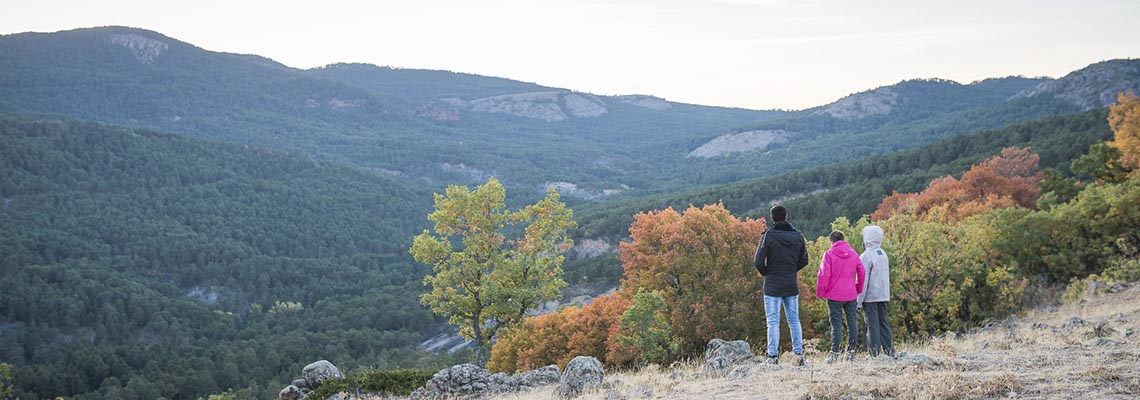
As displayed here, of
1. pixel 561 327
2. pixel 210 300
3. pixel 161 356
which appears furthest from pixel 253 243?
pixel 561 327

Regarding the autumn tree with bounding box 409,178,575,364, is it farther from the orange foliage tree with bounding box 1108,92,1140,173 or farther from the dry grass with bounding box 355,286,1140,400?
the orange foliage tree with bounding box 1108,92,1140,173

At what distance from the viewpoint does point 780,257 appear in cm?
1198

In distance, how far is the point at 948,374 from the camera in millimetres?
9453

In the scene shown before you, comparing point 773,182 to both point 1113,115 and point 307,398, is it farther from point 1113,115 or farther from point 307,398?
point 307,398

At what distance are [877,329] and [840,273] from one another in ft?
4.45

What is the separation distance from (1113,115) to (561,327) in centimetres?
4158

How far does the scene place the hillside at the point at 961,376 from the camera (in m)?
8.71

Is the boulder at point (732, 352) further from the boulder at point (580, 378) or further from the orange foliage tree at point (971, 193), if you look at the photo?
the orange foliage tree at point (971, 193)

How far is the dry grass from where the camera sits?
8.70 metres

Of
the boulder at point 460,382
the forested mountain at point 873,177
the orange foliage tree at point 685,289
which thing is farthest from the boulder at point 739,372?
the forested mountain at point 873,177

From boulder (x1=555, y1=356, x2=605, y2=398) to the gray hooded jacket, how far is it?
17.2 feet

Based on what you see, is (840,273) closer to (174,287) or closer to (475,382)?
(475,382)

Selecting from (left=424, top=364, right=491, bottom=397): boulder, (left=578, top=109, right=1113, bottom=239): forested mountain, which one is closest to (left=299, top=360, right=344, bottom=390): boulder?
(left=424, top=364, right=491, bottom=397): boulder

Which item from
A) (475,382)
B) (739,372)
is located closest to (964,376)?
(739,372)
